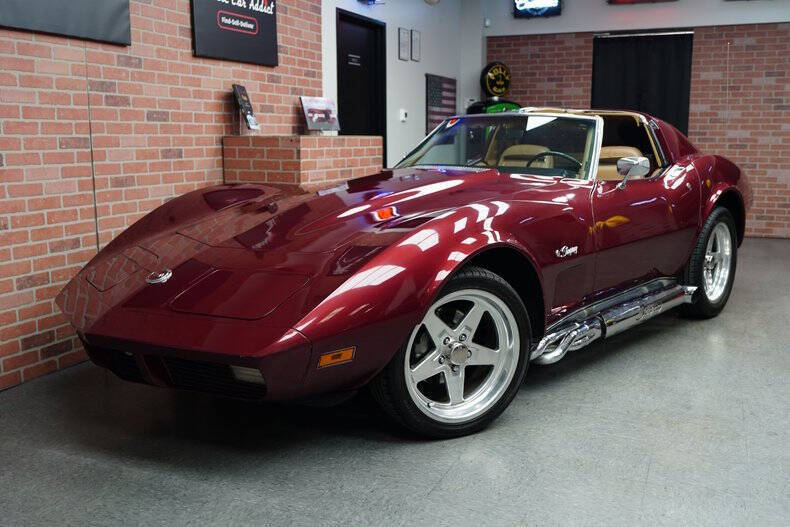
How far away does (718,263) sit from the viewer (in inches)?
173

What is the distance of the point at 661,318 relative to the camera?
14.3 ft

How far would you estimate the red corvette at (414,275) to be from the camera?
7.09 feet

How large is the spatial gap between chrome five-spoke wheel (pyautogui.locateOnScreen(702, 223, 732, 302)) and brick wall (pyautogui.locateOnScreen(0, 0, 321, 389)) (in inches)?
114

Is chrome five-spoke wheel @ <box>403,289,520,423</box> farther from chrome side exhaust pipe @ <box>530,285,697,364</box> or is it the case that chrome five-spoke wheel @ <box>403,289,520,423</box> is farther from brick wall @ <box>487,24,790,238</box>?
brick wall @ <box>487,24,790,238</box>

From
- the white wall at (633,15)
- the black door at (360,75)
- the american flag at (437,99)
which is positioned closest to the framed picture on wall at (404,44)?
the black door at (360,75)

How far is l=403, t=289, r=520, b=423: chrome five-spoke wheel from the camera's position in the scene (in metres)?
2.51

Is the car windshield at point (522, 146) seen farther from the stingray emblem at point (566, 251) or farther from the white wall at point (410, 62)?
the white wall at point (410, 62)

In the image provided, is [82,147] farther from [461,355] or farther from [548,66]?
[548,66]

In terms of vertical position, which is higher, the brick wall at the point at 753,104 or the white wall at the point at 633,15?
the white wall at the point at 633,15

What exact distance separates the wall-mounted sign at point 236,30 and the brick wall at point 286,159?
1.77 feet

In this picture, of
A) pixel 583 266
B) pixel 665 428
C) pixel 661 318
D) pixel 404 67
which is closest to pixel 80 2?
pixel 583 266

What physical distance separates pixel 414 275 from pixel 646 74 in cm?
716

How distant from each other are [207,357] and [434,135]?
2086mm

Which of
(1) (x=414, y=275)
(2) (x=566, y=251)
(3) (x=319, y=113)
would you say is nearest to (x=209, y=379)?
(1) (x=414, y=275)
